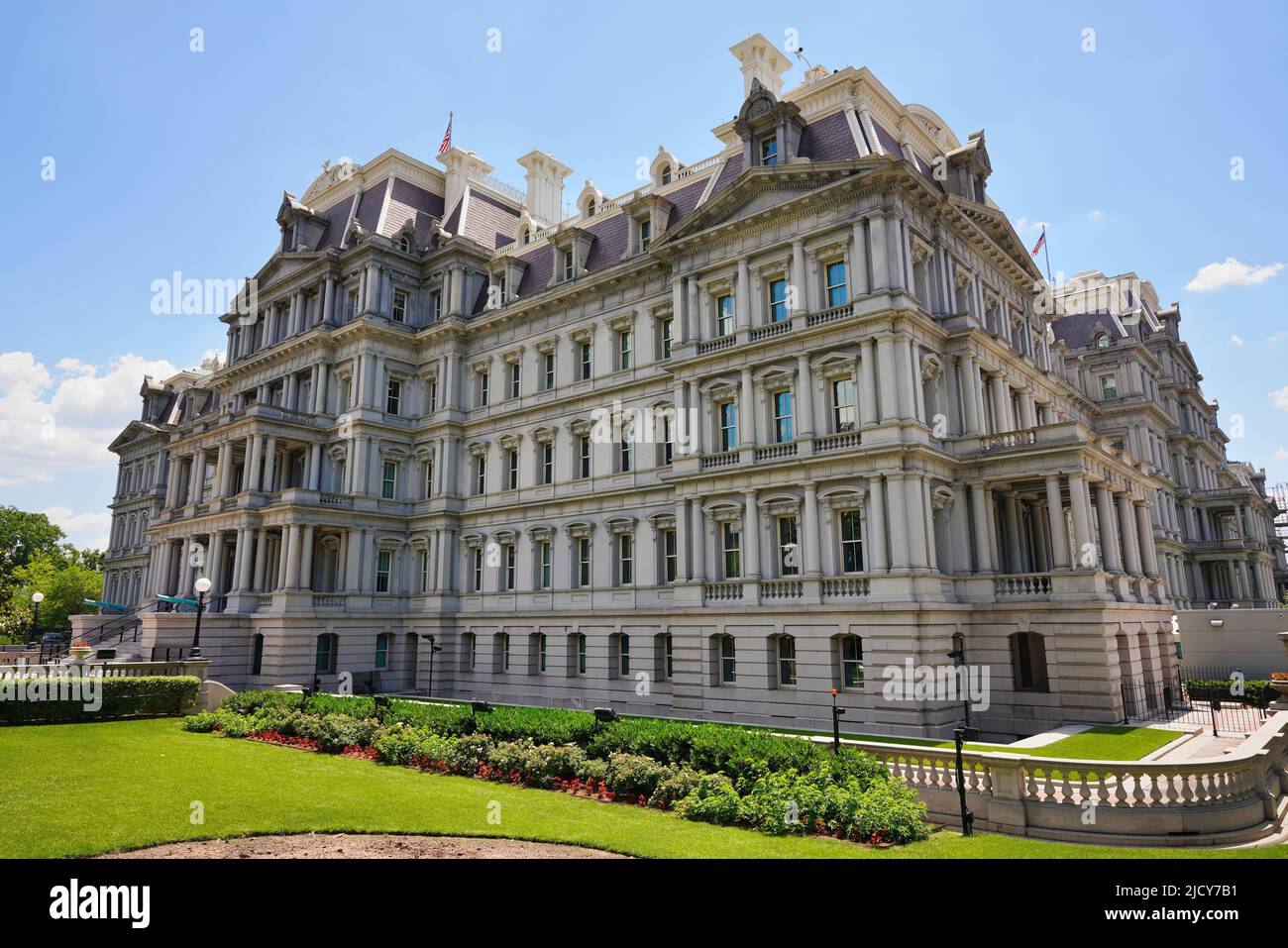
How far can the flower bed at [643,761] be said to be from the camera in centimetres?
1301

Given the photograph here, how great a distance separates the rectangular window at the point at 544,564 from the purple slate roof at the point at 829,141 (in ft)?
65.1

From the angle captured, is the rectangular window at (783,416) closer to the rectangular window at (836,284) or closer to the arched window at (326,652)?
the rectangular window at (836,284)

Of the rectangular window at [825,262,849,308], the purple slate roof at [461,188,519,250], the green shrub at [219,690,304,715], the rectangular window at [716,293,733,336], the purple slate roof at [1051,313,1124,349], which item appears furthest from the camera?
the purple slate roof at [1051,313,1124,349]

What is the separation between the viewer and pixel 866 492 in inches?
1014

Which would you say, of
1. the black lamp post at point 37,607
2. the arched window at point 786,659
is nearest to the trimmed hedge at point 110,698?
the black lamp post at point 37,607

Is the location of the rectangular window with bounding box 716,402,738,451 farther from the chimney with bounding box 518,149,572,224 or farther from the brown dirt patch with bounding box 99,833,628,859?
the chimney with bounding box 518,149,572,224

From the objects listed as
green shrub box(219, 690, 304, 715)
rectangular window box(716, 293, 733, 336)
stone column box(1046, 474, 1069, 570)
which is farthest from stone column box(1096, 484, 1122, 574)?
green shrub box(219, 690, 304, 715)

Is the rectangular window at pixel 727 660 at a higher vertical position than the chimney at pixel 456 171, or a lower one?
lower

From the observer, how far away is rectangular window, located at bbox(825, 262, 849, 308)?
28.0 m

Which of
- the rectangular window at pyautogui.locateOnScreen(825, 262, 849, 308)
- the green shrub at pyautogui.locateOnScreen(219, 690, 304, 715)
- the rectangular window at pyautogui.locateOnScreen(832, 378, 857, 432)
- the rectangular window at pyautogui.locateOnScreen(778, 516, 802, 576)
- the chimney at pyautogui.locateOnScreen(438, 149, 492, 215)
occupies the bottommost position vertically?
the green shrub at pyautogui.locateOnScreen(219, 690, 304, 715)

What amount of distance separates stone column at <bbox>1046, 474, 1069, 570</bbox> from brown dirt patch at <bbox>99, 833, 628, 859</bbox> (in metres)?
19.9

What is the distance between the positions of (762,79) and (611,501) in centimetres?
2000

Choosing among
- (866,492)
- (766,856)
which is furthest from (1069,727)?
(766,856)
